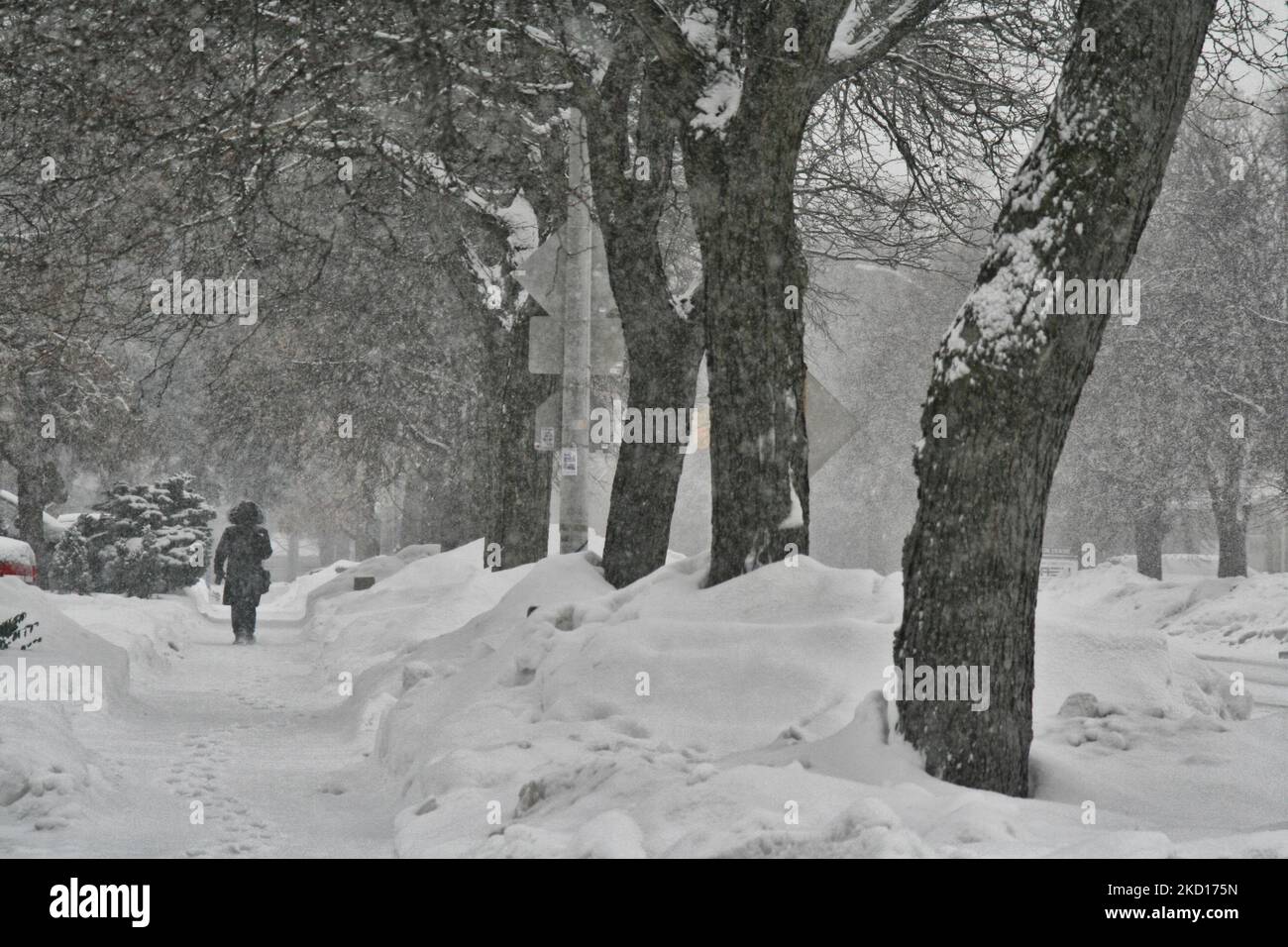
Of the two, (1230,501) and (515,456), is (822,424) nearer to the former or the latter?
(515,456)

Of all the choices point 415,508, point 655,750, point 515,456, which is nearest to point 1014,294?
point 655,750

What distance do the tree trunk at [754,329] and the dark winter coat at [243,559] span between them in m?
11.6

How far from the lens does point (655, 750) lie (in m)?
6.82

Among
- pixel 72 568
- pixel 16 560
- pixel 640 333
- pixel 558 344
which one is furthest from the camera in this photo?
pixel 72 568

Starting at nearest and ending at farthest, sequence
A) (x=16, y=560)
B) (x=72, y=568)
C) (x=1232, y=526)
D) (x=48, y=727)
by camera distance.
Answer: (x=48, y=727)
(x=16, y=560)
(x=1232, y=526)
(x=72, y=568)

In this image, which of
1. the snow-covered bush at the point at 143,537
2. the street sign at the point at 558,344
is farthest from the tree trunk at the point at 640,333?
the snow-covered bush at the point at 143,537

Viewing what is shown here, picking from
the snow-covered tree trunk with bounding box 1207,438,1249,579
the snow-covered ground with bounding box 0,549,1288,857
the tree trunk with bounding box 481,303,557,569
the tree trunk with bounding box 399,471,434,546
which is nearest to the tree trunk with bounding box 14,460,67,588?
the tree trunk with bounding box 399,471,434,546

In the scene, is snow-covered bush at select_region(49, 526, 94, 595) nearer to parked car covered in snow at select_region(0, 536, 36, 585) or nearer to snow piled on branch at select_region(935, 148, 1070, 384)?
parked car covered in snow at select_region(0, 536, 36, 585)

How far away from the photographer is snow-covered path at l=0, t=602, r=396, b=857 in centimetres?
623

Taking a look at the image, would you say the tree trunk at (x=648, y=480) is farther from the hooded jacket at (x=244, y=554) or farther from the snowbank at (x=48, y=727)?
the hooded jacket at (x=244, y=554)

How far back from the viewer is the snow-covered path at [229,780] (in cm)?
623

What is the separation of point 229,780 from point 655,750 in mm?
2904

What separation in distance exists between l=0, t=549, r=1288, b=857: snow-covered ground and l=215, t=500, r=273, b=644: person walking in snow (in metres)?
6.73

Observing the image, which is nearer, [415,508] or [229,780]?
[229,780]
